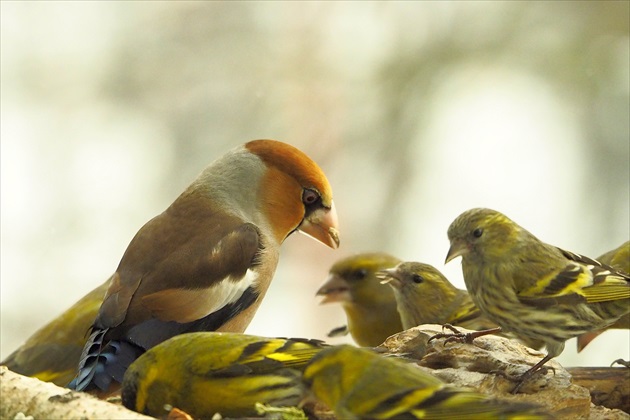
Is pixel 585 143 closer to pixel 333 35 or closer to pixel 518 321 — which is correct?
pixel 333 35

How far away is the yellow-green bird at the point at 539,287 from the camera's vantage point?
2.88 metres

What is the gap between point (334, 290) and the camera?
3.92 meters

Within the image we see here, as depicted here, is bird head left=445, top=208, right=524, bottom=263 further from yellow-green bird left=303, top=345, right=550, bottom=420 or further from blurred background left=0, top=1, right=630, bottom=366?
blurred background left=0, top=1, right=630, bottom=366

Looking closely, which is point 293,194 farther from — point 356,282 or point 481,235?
point 356,282

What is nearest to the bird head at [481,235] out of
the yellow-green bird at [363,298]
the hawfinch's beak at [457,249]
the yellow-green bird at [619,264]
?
the hawfinch's beak at [457,249]

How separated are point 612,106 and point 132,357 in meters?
4.02

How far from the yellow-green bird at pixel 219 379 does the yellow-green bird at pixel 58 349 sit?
4.12ft

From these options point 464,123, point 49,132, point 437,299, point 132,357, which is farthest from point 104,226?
point 132,357

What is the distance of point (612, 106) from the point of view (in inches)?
225

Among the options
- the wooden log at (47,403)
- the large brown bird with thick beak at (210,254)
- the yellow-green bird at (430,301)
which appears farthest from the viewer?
the yellow-green bird at (430,301)

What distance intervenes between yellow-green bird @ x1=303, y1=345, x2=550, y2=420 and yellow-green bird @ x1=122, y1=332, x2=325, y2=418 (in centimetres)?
8

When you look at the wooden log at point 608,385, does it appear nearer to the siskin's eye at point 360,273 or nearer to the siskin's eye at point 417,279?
the siskin's eye at point 417,279

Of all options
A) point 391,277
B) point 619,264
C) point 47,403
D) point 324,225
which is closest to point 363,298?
point 391,277

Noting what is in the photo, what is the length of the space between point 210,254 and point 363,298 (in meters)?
1.18
